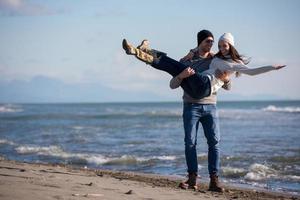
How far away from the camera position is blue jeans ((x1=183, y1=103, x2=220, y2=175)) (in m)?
6.39

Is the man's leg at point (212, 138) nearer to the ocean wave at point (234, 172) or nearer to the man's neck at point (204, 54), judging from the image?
the man's neck at point (204, 54)

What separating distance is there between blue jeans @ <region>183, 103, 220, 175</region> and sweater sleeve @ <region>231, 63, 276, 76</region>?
59cm

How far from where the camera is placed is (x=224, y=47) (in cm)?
628

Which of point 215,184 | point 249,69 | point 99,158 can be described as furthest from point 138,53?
point 99,158

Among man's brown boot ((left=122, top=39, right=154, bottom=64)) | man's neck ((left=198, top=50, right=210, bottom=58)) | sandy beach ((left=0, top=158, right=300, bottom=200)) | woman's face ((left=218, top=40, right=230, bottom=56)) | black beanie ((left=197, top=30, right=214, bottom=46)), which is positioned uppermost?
black beanie ((left=197, top=30, right=214, bottom=46))

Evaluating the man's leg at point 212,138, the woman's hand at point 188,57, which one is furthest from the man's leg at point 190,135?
the woman's hand at point 188,57

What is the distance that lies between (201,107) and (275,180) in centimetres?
346

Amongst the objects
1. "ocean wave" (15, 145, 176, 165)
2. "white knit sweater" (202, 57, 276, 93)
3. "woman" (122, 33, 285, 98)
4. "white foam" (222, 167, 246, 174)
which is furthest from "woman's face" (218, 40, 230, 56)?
"ocean wave" (15, 145, 176, 165)

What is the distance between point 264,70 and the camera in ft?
19.3

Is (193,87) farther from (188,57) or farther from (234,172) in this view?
(234,172)

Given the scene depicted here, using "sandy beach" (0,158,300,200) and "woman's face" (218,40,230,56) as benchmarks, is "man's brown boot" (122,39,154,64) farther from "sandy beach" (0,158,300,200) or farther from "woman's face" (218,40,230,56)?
"sandy beach" (0,158,300,200)

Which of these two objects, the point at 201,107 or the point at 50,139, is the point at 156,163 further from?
the point at 50,139

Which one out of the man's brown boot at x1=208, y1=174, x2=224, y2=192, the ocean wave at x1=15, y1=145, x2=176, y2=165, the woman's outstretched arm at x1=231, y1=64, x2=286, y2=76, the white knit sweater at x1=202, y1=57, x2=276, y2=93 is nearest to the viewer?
the woman's outstretched arm at x1=231, y1=64, x2=286, y2=76

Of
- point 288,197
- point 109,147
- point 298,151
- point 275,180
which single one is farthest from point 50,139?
point 288,197
